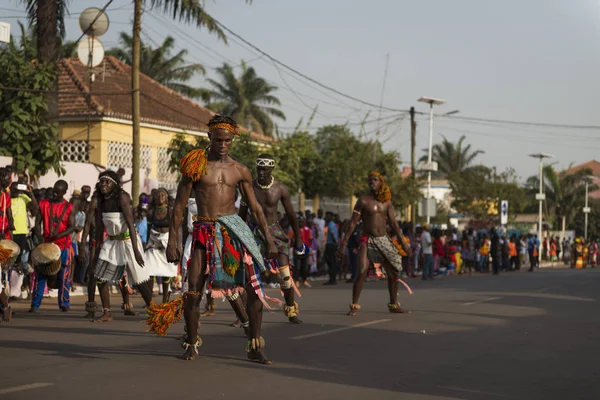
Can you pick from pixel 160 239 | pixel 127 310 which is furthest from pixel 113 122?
pixel 127 310

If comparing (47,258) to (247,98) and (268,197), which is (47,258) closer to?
(268,197)

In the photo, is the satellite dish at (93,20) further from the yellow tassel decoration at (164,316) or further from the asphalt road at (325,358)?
the yellow tassel decoration at (164,316)

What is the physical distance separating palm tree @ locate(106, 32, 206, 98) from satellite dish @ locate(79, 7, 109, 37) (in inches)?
1044

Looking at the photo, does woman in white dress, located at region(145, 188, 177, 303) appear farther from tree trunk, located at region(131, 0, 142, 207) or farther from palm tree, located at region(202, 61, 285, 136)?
palm tree, located at region(202, 61, 285, 136)

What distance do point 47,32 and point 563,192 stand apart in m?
64.7

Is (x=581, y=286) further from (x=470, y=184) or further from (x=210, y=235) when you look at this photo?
(x=470, y=184)

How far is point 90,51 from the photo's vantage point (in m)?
26.9

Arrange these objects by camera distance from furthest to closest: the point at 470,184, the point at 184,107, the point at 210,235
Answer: the point at 470,184 < the point at 184,107 < the point at 210,235

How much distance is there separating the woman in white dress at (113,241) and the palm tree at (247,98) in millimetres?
44987

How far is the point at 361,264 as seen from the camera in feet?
47.3

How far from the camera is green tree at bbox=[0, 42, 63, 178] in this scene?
21.3 meters

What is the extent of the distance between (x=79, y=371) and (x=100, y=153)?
A: 82.8 ft

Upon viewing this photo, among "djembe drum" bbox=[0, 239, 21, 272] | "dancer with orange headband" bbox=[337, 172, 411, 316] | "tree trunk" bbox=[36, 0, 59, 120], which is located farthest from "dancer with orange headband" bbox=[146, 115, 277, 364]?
"tree trunk" bbox=[36, 0, 59, 120]

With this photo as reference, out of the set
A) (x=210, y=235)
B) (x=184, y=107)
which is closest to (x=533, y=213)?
(x=184, y=107)
